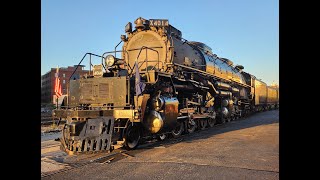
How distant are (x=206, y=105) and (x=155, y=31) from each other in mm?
5335

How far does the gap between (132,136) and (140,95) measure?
52.7 inches

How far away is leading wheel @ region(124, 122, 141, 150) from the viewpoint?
29.2ft

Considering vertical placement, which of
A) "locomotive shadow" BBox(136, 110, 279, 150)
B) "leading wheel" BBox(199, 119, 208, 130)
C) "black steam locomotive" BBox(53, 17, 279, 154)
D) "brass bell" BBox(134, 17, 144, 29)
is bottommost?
"locomotive shadow" BBox(136, 110, 279, 150)

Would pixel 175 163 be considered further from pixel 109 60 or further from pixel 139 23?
pixel 139 23

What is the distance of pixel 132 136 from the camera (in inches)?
368

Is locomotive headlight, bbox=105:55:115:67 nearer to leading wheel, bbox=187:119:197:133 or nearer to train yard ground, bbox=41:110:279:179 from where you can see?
train yard ground, bbox=41:110:279:179

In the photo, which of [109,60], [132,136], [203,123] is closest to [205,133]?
[203,123]

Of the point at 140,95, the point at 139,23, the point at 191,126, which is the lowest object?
the point at 191,126

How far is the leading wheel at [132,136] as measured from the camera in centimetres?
891

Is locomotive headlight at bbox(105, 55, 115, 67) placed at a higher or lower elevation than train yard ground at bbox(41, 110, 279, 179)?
higher

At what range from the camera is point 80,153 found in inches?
321

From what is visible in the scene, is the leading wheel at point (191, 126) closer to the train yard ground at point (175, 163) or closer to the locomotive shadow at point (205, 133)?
the locomotive shadow at point (205, 133)

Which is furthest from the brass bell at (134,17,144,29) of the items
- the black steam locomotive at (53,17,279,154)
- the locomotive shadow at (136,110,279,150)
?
the locomotive shadow at (136,110,279,150)
